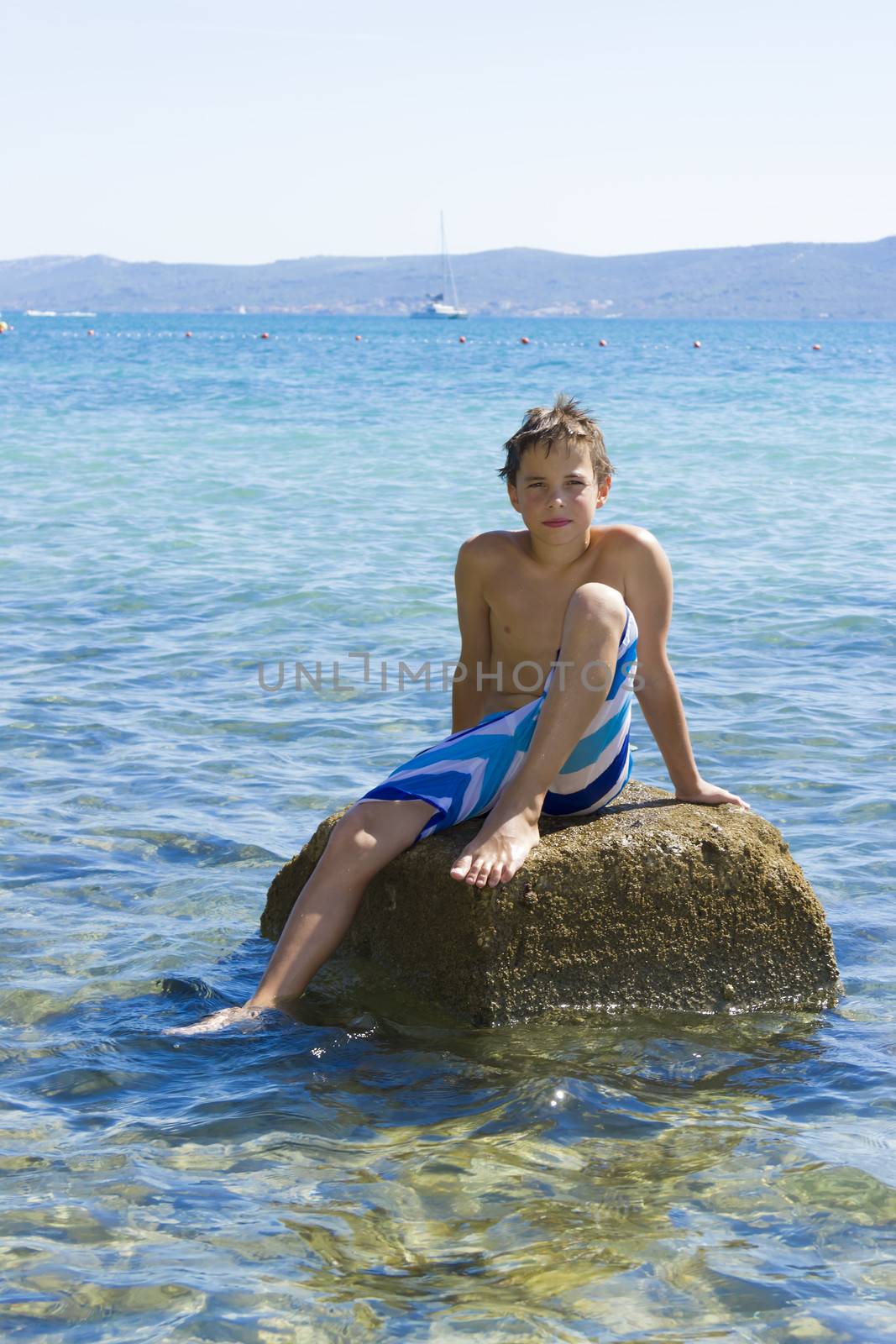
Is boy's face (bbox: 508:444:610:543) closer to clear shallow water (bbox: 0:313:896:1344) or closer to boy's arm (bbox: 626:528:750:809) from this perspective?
boy's arm (bbox: 626:528:750:809)

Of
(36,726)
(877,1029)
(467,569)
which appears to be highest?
Answer: (467,569)

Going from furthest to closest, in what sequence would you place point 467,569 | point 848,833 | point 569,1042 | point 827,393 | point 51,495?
point 827,393, point 51,495, point 848,833, point 467,569, point 569,1042

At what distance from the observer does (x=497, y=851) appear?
414 cm

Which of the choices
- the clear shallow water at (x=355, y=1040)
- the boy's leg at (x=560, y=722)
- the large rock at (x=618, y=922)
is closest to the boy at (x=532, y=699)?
the boy's leg at (x=560, y=722)

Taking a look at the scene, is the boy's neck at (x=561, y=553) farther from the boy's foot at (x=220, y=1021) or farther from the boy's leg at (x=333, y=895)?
the boy's foot at (x=220, y=1021)

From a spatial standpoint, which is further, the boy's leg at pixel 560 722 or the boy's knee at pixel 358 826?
the boy's knee at pixel 358 826

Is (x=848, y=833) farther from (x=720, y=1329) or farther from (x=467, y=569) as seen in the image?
(x=720, y=1329)

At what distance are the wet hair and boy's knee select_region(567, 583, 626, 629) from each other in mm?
514

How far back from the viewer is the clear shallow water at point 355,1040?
3.07m

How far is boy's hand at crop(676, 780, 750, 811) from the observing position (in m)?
4.69

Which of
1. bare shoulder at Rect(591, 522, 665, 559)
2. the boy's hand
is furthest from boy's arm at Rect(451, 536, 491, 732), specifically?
the boy's hand

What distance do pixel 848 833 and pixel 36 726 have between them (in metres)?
4.24

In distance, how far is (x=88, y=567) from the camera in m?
12.2

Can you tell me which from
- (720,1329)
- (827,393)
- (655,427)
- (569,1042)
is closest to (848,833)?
(569,1042)
